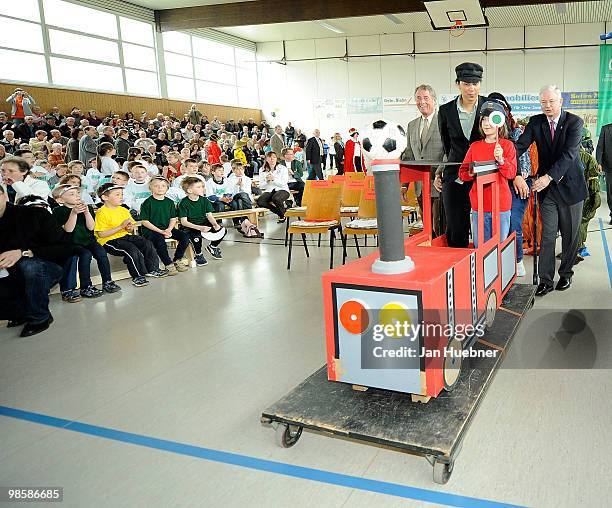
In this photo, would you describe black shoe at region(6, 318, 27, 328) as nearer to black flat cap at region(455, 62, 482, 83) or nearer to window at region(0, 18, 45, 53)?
black flat cap at region(455, 62, 482, 83)

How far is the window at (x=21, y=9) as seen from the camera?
1297 centimetres

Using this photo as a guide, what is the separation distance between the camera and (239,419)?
245cm

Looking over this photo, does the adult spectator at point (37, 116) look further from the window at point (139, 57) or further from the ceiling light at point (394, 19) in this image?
the ceiling light at point (394, 19)

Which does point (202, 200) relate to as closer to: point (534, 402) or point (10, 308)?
point (10, 308)

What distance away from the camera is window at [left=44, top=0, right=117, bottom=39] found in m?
14.1

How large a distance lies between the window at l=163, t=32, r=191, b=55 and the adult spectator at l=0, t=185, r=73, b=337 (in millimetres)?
15655

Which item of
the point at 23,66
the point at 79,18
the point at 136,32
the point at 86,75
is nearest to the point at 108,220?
the point at 23,66

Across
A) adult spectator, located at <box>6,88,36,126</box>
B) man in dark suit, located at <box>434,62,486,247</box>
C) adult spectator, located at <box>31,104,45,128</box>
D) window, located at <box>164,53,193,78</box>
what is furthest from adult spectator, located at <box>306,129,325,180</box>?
man in dark suit, located at <box>434,62,486,247</box>

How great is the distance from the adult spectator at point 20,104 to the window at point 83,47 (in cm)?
252

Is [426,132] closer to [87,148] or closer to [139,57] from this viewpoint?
[87,148]

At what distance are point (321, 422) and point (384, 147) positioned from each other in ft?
3.66

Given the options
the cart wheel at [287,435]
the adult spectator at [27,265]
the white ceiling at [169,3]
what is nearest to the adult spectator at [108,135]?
the white ceiling at [169,3]

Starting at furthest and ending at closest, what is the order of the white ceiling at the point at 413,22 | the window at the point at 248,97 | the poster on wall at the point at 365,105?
1. the window at the point at 248,97
2. the poster on wall at the point at 365,105
3. the white ceiling at the point at 413,22

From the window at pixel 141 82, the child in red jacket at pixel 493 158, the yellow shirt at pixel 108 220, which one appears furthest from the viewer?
the window at pixel 141 82
